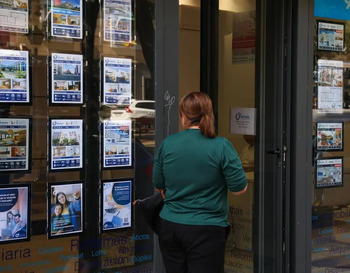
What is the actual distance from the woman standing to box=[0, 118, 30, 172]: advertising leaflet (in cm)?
103

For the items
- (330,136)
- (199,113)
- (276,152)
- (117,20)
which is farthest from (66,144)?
(330,136)

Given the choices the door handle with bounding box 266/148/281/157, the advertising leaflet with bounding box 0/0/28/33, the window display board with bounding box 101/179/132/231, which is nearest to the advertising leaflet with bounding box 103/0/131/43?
the advertising leaflet with bounding box 0/0/28/33

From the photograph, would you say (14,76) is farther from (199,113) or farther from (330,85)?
(330,85)

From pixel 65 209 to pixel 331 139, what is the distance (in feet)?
8.98

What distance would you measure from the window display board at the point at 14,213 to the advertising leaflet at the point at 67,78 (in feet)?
2.15

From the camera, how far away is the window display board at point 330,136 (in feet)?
17.2

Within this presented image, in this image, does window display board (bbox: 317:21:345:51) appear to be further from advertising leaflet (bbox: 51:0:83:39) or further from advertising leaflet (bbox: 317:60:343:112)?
advertising leaflet (bbox: 51:0:83:39)

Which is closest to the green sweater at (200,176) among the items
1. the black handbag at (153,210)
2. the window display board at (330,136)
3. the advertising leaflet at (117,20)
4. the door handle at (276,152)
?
the black handbag at (153,210)

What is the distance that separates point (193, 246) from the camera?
10.5 feet

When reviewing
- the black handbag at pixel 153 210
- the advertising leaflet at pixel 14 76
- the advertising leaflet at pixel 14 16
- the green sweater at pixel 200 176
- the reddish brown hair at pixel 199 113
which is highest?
the advertising leaflet at pixel 14 16

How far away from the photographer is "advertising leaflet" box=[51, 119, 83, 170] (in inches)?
151

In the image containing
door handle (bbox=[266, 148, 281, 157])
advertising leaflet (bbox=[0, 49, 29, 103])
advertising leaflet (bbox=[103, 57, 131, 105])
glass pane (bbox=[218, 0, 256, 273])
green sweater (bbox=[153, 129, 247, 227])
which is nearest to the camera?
green sweater (bbox=[153, 129, 247, 227])

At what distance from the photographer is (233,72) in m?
5.52

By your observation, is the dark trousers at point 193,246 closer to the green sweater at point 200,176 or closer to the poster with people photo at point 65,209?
the green sweater at point 200,176
